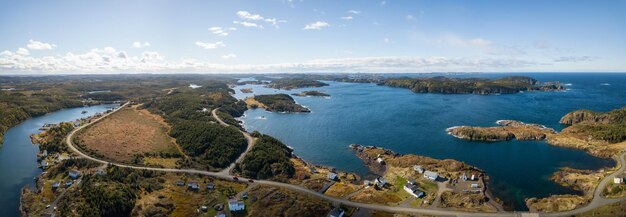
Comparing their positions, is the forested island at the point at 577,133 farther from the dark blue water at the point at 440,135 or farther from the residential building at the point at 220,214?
the residential building at the point at 220,214

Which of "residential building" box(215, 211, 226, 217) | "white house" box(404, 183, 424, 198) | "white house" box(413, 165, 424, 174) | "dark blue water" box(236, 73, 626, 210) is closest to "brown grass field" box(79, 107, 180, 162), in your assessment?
"dark blue water" box(236, 73, 626, 210)

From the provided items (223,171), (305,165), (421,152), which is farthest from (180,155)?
(421,152)

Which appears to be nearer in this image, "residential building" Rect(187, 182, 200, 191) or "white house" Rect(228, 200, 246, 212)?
"white house" Rect(228, 200, 246, 212)

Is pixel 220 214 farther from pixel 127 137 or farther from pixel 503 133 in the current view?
pixel 503 133

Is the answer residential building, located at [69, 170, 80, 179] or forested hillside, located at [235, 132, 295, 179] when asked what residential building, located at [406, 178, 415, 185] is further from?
residential building, located at [69, 170, 80, 179]

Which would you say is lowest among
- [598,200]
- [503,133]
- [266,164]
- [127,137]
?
[127,137]

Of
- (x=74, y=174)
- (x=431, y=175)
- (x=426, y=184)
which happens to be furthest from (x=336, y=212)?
(x=74, y=174)

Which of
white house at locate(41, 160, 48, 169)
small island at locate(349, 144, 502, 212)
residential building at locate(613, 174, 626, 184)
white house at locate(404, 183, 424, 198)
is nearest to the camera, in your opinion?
small island at locate(349, 144, 502, 212)
